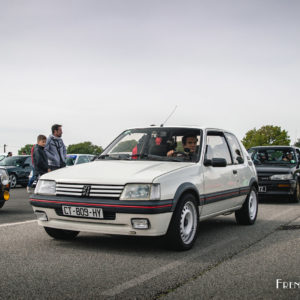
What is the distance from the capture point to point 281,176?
39.8 ft

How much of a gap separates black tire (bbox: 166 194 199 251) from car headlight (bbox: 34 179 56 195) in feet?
5.02

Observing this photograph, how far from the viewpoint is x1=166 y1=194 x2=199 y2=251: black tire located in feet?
17.6

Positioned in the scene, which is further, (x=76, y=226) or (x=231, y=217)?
(x=231, y=217)

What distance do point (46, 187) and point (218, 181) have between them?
8.04 feet

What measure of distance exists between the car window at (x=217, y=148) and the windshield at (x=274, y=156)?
19.9 feet

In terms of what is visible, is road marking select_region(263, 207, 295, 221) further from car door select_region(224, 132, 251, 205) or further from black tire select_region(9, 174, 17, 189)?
black tire select_region(9, 174, 17, 189)

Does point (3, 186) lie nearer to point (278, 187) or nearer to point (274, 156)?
point (278, 187)

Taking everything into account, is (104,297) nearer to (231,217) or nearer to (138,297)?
(138,297)

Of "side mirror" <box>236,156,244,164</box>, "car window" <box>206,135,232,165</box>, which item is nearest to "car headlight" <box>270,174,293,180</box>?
"side mirror" <box>236,156,244,164</box>

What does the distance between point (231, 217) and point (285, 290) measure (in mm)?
5067

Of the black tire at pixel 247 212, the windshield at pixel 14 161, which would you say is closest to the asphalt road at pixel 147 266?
the black tire at pixel 247 212

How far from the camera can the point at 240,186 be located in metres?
7.48

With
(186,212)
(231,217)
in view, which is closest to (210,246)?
(186,212)

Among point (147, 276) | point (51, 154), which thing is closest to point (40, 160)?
point (51, 154)
